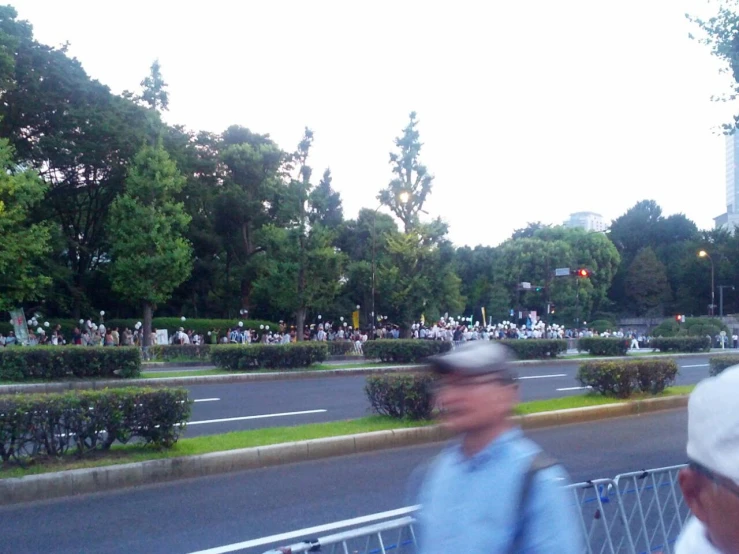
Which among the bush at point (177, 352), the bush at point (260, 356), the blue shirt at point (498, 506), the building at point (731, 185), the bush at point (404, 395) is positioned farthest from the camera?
the building at point (731, 185)

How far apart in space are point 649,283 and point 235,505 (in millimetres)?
75549

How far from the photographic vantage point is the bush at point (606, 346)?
119 ft

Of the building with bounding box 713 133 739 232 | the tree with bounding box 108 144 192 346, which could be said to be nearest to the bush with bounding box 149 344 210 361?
the tree with bounding box 108 144 192 346

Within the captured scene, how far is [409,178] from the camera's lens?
147 feet

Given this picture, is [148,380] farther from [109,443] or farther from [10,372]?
[109,443]

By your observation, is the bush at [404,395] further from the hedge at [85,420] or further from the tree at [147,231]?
the tree at [147,231]

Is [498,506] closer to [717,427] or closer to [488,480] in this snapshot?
[488,480]

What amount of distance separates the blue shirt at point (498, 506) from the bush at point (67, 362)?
22.4 meters

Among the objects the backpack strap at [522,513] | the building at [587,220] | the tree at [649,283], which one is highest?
the building at [587,220]

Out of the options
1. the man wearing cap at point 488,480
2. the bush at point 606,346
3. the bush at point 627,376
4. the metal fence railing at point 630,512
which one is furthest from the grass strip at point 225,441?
the bush at point 606,346

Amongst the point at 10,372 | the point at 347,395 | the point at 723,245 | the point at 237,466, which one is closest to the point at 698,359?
the point at 347,395

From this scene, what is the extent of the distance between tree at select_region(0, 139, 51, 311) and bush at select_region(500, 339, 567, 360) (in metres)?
20.7

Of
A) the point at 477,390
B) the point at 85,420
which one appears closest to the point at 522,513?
the point at 477,390

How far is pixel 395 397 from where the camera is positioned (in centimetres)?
1328
